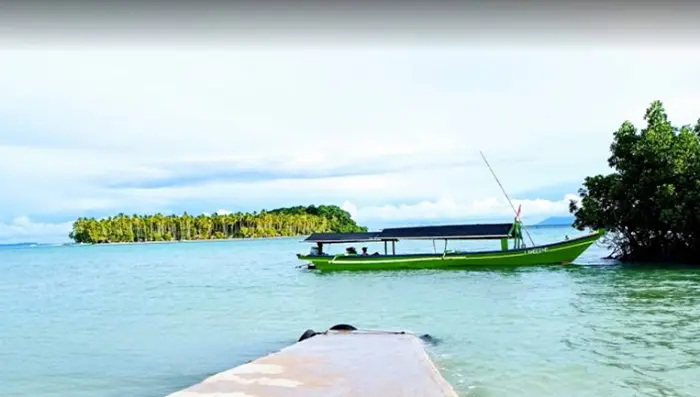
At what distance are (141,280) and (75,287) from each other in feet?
10.6

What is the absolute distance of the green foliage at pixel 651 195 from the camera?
68.0 feet

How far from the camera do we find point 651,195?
22.0 metres

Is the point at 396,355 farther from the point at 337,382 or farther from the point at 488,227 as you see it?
the point at 488,227

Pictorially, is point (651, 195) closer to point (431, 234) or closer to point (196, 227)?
point (431, 234)

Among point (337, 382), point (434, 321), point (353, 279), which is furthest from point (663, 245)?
point (337, 382)

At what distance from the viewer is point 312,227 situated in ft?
338

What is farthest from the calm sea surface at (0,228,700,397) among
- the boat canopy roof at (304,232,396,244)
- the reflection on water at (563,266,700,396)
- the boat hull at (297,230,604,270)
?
the boat canopy roof at (304,232,396,244)

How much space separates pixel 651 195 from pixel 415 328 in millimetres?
14409

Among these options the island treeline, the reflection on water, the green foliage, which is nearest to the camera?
the reflection on water

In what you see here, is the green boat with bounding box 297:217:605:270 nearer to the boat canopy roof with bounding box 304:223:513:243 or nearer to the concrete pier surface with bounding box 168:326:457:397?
the boat canopy roof with bounding box 304:223:513:243

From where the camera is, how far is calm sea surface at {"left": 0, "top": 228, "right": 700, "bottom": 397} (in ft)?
24.3

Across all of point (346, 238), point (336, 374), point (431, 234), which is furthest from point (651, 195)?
point (336, 374)

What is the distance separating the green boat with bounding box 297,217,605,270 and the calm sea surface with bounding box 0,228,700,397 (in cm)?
162

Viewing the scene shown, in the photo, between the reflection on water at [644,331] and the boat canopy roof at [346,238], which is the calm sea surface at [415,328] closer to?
the reflection on water at [644,331]
